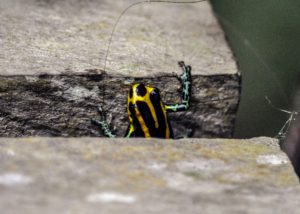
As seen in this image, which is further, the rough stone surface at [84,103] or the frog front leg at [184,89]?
the frog front leg at [184,89]

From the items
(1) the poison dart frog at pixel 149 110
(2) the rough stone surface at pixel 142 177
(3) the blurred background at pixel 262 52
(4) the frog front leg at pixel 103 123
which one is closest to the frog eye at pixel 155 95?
(1) the poison dart frog at pixel 149 110

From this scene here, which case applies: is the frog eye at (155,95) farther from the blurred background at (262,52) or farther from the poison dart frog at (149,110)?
the blurred background at (262,52)

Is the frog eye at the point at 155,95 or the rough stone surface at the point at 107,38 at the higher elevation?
the rough stone surface at the point at 107,38

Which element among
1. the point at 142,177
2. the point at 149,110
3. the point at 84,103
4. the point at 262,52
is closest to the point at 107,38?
the point at 149,110

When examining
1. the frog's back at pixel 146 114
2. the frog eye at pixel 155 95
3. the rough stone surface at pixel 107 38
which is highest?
the rough stone surface at pixel 107 38

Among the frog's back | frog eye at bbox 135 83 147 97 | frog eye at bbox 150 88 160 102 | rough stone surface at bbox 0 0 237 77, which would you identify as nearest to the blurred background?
rough stone surface at bbox 0 0 237 77
